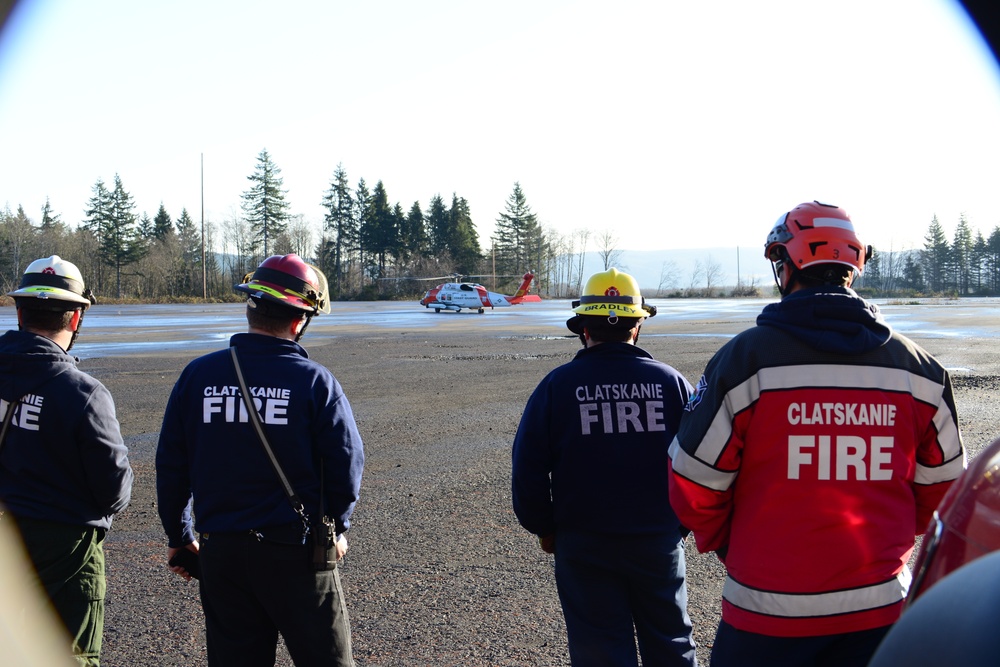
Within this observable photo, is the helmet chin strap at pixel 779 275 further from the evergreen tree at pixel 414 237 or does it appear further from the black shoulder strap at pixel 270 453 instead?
the evergreen tree at pixel 414 237

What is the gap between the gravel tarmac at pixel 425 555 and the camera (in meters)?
3.99

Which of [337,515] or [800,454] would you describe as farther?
[337,515]

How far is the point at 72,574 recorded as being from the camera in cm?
300

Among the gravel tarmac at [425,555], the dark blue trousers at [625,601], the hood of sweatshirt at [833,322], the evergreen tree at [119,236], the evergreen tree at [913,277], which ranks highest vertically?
the evergreen tree at [119,236]

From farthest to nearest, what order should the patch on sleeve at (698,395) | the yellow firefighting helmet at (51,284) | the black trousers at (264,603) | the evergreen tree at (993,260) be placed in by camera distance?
the evergreen tree at (993,260) → the yellow firefighting helmet at (51,284) → the black trousers at (264,603) → the patch on sleeve at (698,395)

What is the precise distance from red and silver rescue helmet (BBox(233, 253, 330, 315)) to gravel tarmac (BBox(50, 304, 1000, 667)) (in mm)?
1504

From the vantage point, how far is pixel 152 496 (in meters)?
6.82

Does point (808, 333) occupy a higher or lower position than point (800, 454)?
higher

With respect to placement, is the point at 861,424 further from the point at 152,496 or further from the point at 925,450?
the point at 152,496

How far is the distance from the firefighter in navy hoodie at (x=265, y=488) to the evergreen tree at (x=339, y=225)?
3733 inches

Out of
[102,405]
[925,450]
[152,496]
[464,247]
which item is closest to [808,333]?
[925,450]

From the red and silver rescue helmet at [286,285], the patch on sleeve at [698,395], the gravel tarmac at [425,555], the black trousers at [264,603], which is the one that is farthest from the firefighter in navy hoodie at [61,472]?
the patch on sleeve at [698,395]

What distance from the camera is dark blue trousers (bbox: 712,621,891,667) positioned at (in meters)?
2.19

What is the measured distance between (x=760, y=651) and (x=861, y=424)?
2.34 feet
